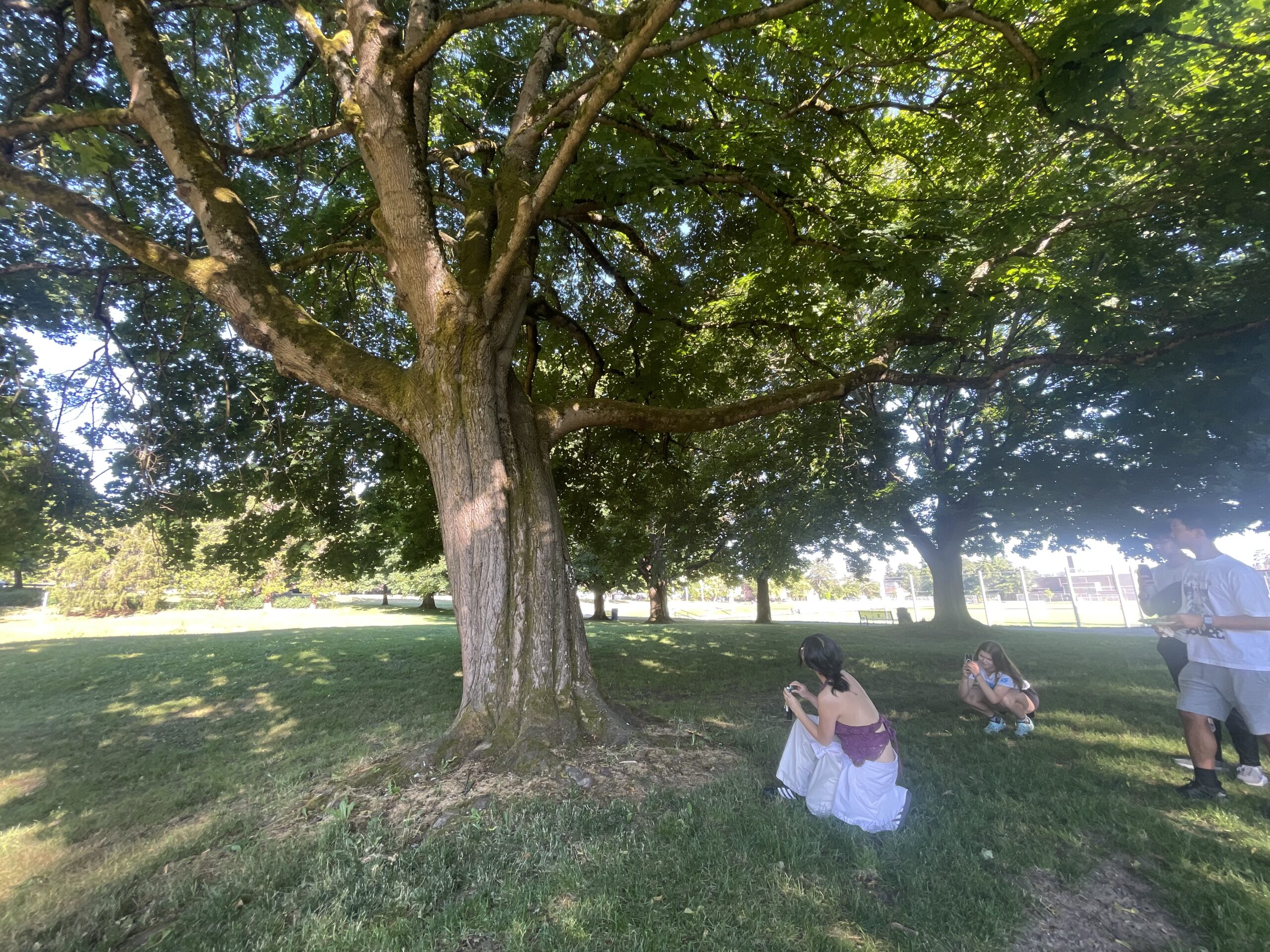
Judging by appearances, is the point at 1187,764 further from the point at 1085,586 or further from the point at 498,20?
the point at 1085,586

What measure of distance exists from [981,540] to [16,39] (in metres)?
24.9

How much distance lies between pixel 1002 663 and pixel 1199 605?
2202 millimetres

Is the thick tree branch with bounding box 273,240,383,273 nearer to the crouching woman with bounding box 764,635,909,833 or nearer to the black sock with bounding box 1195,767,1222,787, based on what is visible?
the crouching woman with bounding box 764,635,909,833

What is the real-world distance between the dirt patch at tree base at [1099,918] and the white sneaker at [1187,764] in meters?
2.32

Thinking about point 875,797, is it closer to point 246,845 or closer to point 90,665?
point 246,845

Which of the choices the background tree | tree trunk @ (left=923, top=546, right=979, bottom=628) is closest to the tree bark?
tree trunk @ (left=923, top=546, right=979, bottom=628)

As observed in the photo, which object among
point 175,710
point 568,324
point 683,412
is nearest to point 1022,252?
point 683,412

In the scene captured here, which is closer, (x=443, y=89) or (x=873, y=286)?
(x=873, y=286)

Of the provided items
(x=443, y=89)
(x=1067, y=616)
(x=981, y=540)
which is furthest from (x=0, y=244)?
(x=1067, y=616)

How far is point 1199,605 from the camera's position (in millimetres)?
4195

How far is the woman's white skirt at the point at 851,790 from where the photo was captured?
11.7 ft

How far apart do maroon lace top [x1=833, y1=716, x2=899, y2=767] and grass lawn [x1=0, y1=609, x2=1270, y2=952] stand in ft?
1.47

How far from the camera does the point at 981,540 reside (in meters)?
20.3

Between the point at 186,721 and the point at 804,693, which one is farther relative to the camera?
the point at 186,721
